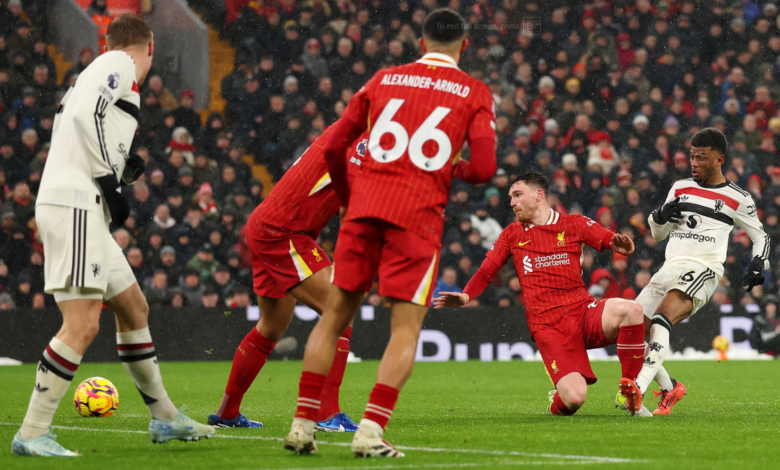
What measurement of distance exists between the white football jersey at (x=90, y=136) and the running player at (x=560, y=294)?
3.07 meters

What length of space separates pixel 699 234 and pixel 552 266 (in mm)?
1311

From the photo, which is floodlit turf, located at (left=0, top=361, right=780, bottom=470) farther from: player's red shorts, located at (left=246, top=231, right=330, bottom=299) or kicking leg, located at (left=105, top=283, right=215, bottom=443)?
player's red shorts, located at (left=246, top=231, right=330, bottom=299)

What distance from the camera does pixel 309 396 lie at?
15.8ft

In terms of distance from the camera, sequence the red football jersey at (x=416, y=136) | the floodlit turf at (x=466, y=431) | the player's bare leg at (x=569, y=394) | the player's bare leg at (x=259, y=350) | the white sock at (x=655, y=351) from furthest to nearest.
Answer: the white sock at (x=655, y=351)
the player's bare leg at (x=569, y=394)
the player's bare leg at (x=259, y=350)
the red football jersey at (x=416, y=136)
the floodlit turf at (x=466, y=431)

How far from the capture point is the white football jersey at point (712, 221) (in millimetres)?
8156

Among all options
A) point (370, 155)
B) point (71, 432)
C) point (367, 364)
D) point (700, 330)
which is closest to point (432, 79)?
point (370, 155)

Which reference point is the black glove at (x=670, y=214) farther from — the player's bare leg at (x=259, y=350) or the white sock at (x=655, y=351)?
the player's bare leg at (x=259, y=350)

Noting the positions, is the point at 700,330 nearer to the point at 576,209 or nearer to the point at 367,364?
the point at 576,209

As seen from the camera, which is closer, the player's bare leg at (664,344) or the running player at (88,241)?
the running player at (88,241)

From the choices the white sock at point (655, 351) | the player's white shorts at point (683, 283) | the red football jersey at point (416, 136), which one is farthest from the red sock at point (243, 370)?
the player's white shorts at point (683, 283)

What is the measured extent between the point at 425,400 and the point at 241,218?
293 inches

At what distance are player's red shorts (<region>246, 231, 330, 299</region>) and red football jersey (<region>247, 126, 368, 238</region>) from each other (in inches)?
2.5

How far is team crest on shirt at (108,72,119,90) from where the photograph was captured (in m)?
5.11

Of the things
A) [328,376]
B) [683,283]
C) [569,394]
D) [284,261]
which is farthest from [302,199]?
[683,283]
